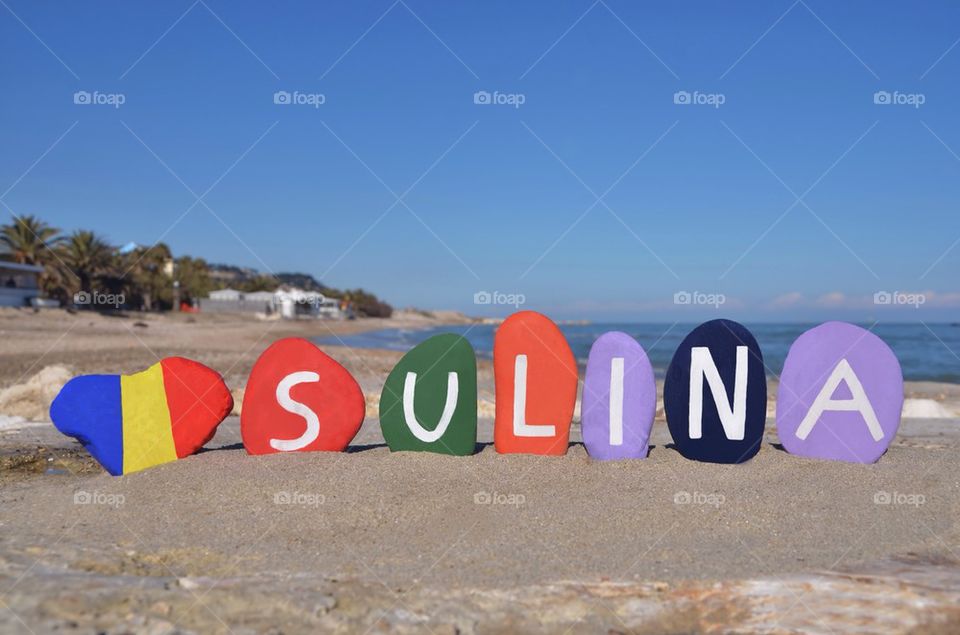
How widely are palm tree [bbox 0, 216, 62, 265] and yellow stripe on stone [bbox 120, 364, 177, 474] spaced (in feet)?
138

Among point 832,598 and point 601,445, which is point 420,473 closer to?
point 601,445

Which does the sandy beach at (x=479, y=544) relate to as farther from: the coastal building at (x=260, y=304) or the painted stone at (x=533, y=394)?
the coastal building at (x=260, y=304)

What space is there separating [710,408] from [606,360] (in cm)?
103

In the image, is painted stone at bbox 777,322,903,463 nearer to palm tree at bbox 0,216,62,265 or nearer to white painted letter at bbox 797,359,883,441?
white painted letter at bbox 797,359,883,441

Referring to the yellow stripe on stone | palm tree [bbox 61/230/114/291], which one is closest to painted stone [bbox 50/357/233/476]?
the yellow stripe on stone

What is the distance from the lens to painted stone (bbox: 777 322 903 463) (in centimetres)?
664

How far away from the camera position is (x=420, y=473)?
19.5 ft

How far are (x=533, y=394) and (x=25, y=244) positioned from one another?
46.0 meters

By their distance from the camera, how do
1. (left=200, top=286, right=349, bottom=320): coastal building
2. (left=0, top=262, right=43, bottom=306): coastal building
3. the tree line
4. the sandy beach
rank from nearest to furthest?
the sandy beach → (left=0, top=262, right=43, bottom=306): coastal building → the tree line → (left=200, top=286, right=349, bottom=320): coastal building

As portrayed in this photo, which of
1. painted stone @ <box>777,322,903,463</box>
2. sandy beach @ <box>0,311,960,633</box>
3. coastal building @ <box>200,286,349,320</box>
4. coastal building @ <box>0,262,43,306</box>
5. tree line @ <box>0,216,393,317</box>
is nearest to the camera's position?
sandy beach @ <box>0,311,960,633</box>

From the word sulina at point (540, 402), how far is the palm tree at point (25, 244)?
4238cm

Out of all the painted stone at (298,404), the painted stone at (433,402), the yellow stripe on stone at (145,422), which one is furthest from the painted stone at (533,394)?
the yellow stripe on stone at (145,422)

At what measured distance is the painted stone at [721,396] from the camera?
653 centimetres

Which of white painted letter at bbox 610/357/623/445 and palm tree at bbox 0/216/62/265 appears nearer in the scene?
white painted letter at bbox 610/357/623/445
